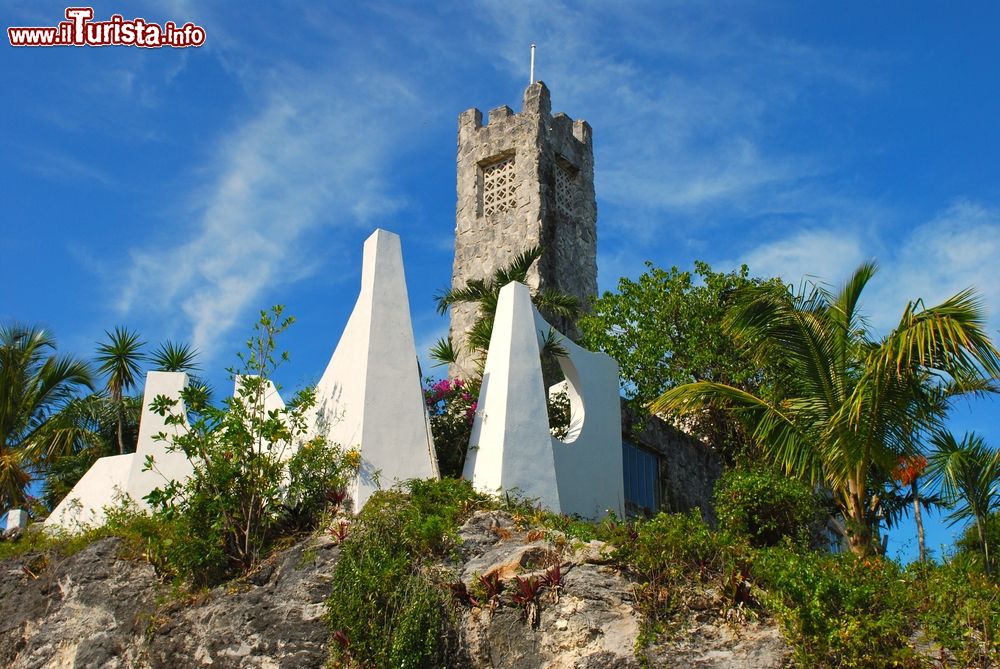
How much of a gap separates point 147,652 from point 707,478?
12.8 meters

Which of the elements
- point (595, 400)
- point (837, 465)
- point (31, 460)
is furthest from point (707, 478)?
point (31, 460)

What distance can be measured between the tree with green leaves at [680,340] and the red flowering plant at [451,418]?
5034mm

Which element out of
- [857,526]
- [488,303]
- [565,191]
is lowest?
[857,526]

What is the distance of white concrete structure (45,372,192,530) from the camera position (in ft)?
56.8

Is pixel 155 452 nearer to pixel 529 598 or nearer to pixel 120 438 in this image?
pixel 120 438

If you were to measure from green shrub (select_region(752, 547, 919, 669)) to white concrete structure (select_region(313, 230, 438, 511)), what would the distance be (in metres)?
5.28

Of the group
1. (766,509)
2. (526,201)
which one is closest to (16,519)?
(766,509)

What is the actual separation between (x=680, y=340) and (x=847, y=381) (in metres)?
7.43

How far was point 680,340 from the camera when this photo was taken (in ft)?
73.6

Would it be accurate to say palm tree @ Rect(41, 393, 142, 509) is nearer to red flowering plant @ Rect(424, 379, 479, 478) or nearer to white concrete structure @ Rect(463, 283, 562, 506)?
red flowering plant @ Rect(424, 379, 479, 478)

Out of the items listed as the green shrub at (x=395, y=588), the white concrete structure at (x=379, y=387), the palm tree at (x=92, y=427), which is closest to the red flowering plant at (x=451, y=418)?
the white concrete structure at (x=379, y=387)

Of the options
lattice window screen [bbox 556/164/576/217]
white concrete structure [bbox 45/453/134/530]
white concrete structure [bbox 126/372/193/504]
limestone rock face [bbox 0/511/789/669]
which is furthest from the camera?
lattice window screen [bbox 556/164/576/217]

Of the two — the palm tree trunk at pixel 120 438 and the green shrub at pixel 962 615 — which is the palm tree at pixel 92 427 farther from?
the green shrub at pixel 962 615

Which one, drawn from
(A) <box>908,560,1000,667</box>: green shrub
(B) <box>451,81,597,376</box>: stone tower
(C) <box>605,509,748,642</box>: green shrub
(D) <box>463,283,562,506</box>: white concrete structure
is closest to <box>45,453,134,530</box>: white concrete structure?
(D) <box>463,283,562,506</box>: white concrete structure
